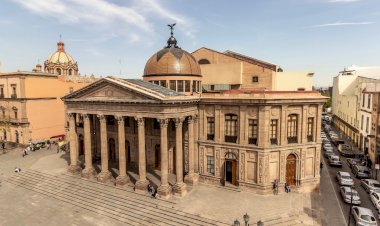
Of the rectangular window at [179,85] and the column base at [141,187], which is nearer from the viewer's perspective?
the column base at [141,187]

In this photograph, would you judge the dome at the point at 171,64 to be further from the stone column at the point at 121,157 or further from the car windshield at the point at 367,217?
the car windshield at the point at 367,217

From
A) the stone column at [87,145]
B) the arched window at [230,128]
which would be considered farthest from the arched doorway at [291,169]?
the stone column at [87,145]

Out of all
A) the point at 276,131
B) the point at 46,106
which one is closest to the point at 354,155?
the point at 276,131

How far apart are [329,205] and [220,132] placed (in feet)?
44.5

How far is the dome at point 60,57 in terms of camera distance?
75.4m

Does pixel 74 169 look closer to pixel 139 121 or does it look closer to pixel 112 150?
pixel 112 150

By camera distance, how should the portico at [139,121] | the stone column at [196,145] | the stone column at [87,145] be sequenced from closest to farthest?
the portico at [139,121] → the stone column at [196,145] → the stone column at [87,145]

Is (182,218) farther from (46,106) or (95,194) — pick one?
(46,106)

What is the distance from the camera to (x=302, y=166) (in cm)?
3062

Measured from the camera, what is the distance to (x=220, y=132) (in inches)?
1240

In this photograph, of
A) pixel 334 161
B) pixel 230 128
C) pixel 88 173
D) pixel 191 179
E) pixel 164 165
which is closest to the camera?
pixel 164 165

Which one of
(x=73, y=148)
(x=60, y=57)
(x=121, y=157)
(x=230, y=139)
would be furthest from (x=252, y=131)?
(x=60, y=57)

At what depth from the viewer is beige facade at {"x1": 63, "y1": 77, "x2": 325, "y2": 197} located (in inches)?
1145

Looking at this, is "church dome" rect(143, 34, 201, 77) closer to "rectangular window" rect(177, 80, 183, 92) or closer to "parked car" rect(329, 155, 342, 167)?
"rectangular window" rect(177, 80, 183, 92)
